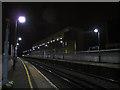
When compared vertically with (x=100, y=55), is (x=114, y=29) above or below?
above

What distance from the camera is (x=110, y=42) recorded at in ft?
112

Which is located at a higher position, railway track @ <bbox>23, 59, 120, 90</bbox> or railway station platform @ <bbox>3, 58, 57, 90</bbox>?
railway station platform @ <bbox>3, 58, 57, 90</bbox>

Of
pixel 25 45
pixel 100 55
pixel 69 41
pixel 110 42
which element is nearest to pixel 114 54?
pixel 100 55

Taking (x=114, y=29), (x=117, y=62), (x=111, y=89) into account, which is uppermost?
(x=114, y=29)

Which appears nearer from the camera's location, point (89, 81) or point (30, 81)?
point (30, 81)

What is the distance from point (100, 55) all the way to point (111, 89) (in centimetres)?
729

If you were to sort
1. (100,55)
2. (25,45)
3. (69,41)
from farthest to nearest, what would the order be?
(25,45) → (69,41) → (100,55)

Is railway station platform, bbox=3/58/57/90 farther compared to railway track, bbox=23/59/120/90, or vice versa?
railway track, bbox=23/59/120/90

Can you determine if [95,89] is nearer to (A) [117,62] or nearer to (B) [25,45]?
(A) [117,62]

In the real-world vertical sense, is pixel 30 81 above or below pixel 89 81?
above

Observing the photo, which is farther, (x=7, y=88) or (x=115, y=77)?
(x=115, y=77)

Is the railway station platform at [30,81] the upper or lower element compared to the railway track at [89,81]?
upper

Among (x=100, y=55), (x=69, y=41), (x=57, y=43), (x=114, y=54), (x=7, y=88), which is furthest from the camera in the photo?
(x=57, y=43)

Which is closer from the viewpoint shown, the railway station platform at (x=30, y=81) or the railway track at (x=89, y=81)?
the railway station platform at (x=30, y=81)
